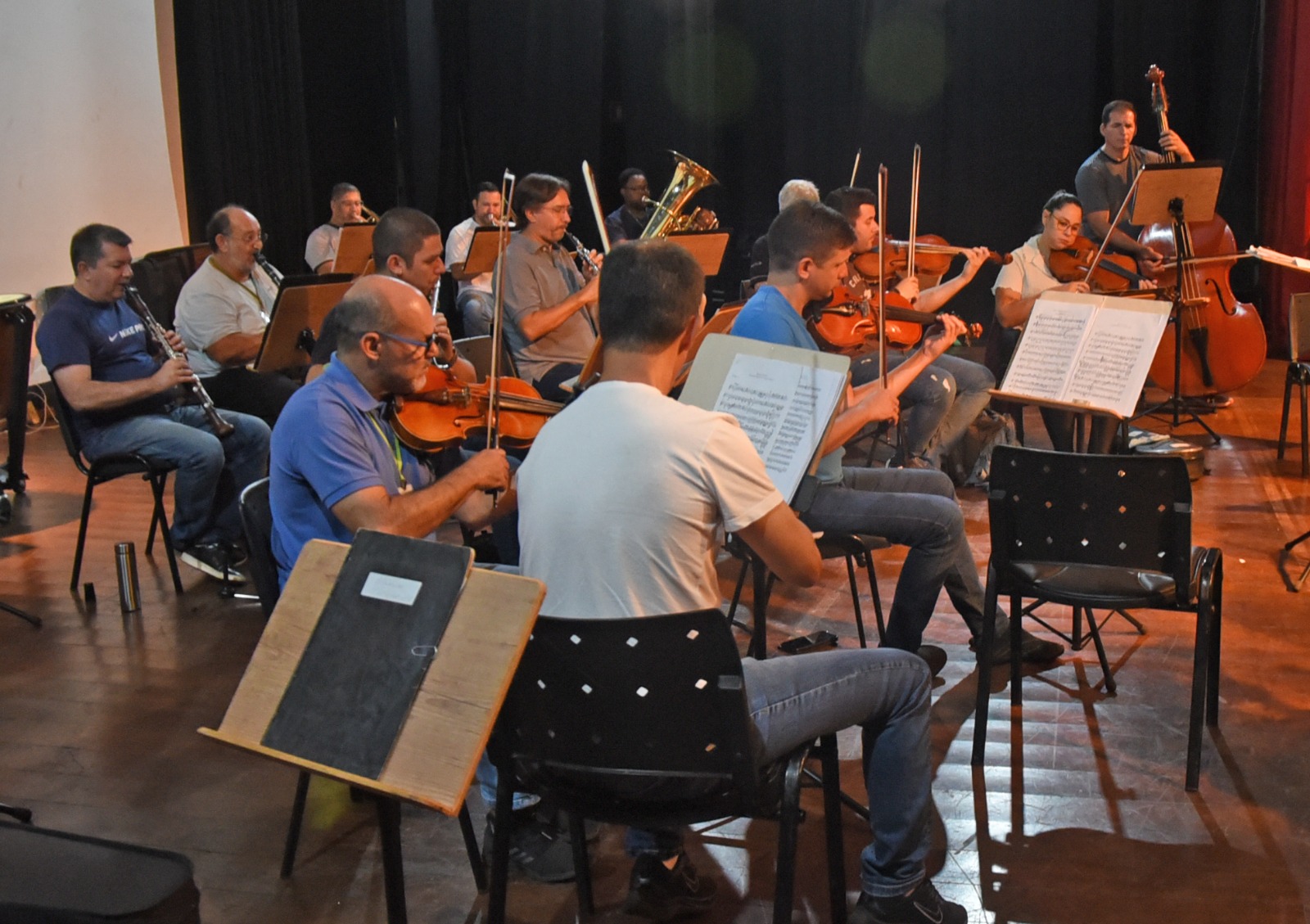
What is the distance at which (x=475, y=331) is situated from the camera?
6664mm

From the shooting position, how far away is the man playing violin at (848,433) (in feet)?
10.5

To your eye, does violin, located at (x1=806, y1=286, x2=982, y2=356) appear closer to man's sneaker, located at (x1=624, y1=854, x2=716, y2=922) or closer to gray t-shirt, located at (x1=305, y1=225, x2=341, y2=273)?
man's sneaker, located at (x1=624, y1=854, x2=716, y2=922)

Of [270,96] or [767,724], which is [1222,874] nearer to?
[767,724]

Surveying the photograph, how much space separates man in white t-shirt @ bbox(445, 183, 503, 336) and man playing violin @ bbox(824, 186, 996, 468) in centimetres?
169

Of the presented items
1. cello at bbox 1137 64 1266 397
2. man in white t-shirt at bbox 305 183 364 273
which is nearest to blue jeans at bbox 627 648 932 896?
cello at bbox 1137 64 1266 397

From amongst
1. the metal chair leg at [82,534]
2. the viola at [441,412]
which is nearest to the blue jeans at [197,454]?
the metal chair leg at [82,534]

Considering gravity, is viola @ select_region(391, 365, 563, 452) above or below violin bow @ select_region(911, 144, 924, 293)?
below

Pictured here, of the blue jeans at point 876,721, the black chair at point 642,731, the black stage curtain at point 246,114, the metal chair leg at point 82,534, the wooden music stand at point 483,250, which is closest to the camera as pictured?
the black chair at point 642,731

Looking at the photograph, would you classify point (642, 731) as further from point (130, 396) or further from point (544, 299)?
point (544, 299)

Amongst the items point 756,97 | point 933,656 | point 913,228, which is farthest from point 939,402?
point 756,97

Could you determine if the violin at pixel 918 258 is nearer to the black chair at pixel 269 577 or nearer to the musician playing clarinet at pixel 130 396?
the musician playing clarinet at pixel 130 396

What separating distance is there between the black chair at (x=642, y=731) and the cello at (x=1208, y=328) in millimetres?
4726

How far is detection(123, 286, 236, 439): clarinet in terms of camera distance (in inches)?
173

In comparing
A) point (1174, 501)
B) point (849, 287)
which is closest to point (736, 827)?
point (1174, 501)
